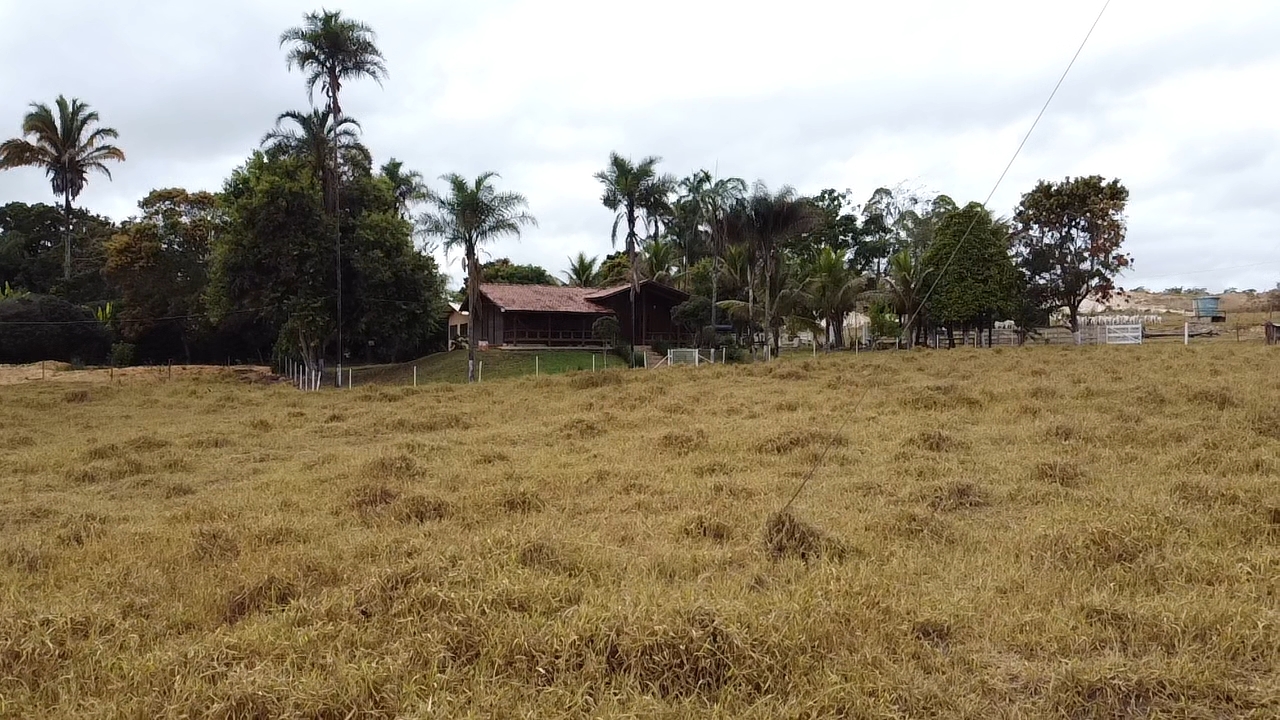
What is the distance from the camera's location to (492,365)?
34125mm

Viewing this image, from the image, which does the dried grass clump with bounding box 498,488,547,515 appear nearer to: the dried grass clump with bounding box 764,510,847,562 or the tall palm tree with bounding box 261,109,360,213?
the dried grass clump with bounding box 764,510,847,562

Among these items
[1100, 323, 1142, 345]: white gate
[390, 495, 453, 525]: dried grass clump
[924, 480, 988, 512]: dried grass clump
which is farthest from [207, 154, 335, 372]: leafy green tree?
[1100, 323, 1142, 345]: white gate

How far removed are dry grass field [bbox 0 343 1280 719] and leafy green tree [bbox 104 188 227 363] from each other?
1178 inches

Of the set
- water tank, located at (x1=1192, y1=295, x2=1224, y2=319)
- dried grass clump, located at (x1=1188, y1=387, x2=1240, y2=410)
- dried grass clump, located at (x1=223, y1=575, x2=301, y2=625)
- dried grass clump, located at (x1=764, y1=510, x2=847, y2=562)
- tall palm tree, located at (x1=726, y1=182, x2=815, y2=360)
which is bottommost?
dried grass clump, located at (x1=223, y1=575, x2=301, y2=625)

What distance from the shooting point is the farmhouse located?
38.4 metres

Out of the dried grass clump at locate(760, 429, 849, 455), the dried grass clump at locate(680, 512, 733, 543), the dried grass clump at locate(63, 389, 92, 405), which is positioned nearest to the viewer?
the dried grass clump at locate(680, 512, 733, 543)

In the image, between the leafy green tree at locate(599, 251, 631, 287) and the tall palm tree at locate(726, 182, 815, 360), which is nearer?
the tall palm tree at locate(726, 182, 815, 360)

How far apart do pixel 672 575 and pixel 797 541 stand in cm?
102

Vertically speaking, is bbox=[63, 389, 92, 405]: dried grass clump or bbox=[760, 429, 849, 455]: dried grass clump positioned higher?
bbox=[63, 389, 92, 405]: dried grass clump

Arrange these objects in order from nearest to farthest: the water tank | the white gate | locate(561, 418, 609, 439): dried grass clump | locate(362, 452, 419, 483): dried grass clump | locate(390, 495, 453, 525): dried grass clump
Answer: locate(390, 495, 453, 525): dried grass clump, locate(362, 452, 419, 483): dried grass clump, locate(561, 418, 609, 439): dried grass clump, the white gate, the water tank

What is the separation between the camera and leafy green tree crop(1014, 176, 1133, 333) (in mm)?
34969

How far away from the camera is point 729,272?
3581cm

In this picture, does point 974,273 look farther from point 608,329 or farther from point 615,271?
point 615,271

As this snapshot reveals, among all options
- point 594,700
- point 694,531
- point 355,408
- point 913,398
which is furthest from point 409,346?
point 594,700
